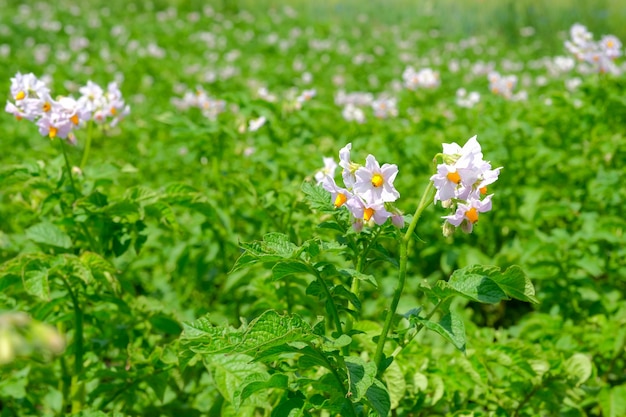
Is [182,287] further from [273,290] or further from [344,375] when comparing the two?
[344,375]

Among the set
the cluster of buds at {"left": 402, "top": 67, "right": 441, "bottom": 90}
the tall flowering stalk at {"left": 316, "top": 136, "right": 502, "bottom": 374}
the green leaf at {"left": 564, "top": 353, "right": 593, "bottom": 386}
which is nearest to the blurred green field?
the green leaf at {"left": 564, "top": 353, "right": 593, "bottom": 386}

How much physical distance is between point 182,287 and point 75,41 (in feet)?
24.4

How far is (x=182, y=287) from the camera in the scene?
3211 mm

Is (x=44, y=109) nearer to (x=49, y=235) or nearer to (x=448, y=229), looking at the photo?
(x=49, y=235)

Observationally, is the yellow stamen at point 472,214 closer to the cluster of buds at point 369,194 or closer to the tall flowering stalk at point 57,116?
the cluster of buds at point 369,194

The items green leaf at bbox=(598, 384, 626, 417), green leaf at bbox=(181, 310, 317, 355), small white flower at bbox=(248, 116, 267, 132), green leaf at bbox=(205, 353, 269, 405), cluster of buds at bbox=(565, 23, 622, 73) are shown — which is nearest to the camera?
green leaf at bbox=(181, 310, 317, 355)

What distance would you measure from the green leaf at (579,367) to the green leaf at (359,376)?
35.5 inches

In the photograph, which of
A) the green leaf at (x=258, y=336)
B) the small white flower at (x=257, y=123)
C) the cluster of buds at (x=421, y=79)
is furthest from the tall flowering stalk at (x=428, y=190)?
the cluster of buds at (x=421, y=79)

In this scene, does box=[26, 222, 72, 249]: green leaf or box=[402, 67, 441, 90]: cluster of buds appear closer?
box=[26, 222, 72, 249]: green leaf

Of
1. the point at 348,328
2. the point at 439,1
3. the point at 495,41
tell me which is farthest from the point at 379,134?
the point at 439,1

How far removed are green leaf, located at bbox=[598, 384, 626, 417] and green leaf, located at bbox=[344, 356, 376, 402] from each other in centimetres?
108

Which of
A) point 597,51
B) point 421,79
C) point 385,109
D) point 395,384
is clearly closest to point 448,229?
point 395,384

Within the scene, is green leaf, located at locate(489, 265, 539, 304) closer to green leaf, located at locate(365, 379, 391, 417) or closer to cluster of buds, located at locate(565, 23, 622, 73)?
green leaf, located at locate(365, 379, 391, 417)

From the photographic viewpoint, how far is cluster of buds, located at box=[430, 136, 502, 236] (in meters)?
1.25
